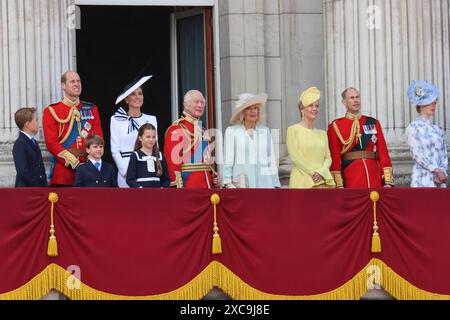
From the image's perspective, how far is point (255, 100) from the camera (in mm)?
20734

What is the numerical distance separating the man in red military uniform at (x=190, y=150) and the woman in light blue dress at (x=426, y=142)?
7.48 feet

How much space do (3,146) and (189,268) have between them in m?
3.31

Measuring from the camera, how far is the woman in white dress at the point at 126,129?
20844 millimetres

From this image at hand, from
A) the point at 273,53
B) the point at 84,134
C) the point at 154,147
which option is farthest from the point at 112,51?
the point at 154,147

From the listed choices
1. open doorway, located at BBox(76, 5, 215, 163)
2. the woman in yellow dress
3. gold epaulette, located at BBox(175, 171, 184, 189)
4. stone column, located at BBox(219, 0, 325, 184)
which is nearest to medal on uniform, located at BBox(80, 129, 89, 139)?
gold epaulette, located at BBox(175, 171, 184, 189)

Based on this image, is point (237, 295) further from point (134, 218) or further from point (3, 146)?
point (3, 146)

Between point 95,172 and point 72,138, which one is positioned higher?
point 72,138

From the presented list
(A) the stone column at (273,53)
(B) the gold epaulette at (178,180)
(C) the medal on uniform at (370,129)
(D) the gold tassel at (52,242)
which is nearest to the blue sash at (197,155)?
(B) the gold epaulette at (178,180)

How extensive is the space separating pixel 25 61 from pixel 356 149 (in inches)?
154

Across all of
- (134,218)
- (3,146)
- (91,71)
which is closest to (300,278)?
(134,218)

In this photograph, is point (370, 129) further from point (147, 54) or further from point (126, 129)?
point (147, 54)

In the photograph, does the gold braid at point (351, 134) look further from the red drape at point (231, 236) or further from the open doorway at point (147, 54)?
the open doorway at point (147, 54)

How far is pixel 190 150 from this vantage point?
20.7 meters

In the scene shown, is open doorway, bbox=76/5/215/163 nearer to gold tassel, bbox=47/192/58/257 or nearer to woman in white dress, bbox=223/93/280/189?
woman in white dress, bbox=223/93/280/189
